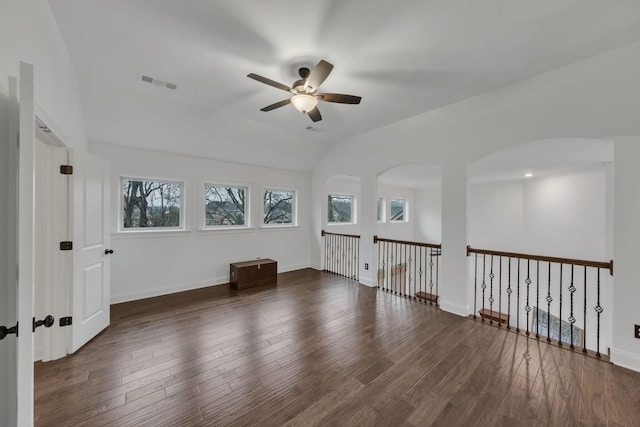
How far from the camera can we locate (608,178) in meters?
4.10

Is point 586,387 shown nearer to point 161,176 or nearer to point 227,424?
point 227,424

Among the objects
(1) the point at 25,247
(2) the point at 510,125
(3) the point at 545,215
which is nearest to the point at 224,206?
(1) the point at 25,247

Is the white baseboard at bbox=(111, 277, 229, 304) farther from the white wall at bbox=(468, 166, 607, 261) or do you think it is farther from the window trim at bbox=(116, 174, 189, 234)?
the white wall at bbox=(468, 166, 607, 261)

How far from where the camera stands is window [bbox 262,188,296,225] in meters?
5.88

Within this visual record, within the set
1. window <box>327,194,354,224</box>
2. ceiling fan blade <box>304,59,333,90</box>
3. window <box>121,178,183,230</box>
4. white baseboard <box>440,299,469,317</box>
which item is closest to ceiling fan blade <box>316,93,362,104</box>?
ceiling fan blade <box>304,59,333,90</box>

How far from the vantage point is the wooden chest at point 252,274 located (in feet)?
15.4

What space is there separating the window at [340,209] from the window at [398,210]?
2.33 meters

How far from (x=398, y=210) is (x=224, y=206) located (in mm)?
6815

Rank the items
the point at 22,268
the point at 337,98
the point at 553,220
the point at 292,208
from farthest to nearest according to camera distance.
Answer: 1. the point at 292,208
2. the point at 553,220
3. the point at 337,98
4. the point at 22,268

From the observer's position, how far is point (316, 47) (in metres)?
2.31

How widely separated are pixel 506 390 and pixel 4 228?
3625 mm

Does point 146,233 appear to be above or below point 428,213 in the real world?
below

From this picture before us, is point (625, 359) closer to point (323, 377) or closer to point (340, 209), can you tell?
point (323, 377)

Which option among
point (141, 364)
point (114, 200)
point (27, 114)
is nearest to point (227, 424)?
point (141, 364)
